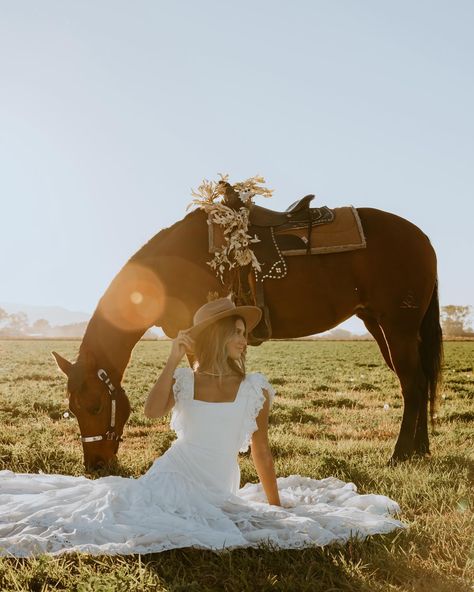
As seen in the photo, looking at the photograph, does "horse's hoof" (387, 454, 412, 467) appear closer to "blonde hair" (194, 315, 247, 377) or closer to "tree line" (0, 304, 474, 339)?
"blonde hair" (194, 315, 247, 377)

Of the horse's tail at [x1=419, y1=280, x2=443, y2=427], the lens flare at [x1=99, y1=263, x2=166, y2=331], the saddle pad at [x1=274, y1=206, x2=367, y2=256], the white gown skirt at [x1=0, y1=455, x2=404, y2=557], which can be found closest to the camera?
the white gown skirt at [x1=0, y1=455, x2=404, y2=557]

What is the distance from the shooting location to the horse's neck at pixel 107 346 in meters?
5.56

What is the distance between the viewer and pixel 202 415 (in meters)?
3.89

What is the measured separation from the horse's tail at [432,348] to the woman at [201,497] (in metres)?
2.54

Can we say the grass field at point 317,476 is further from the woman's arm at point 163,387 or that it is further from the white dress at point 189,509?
the woman's arm at point 163,387

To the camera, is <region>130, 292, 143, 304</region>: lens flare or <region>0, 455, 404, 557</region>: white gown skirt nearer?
<region>0, 455, 404, 557</region>: white gown skirt

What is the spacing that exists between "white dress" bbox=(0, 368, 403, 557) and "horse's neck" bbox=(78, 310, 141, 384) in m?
1.46

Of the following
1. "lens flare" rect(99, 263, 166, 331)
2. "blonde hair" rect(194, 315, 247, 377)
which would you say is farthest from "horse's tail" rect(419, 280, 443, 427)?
"blonde hair" rect(194, 315, 247, 377)

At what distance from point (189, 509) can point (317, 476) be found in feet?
6.22

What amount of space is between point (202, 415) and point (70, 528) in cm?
103

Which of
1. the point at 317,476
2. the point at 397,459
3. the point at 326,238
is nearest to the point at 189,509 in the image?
the point at 317,476

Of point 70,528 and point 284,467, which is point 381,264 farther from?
point 70,528

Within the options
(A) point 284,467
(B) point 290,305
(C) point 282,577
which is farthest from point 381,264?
(C) point 282,577

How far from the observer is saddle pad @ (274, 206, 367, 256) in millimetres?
6301
